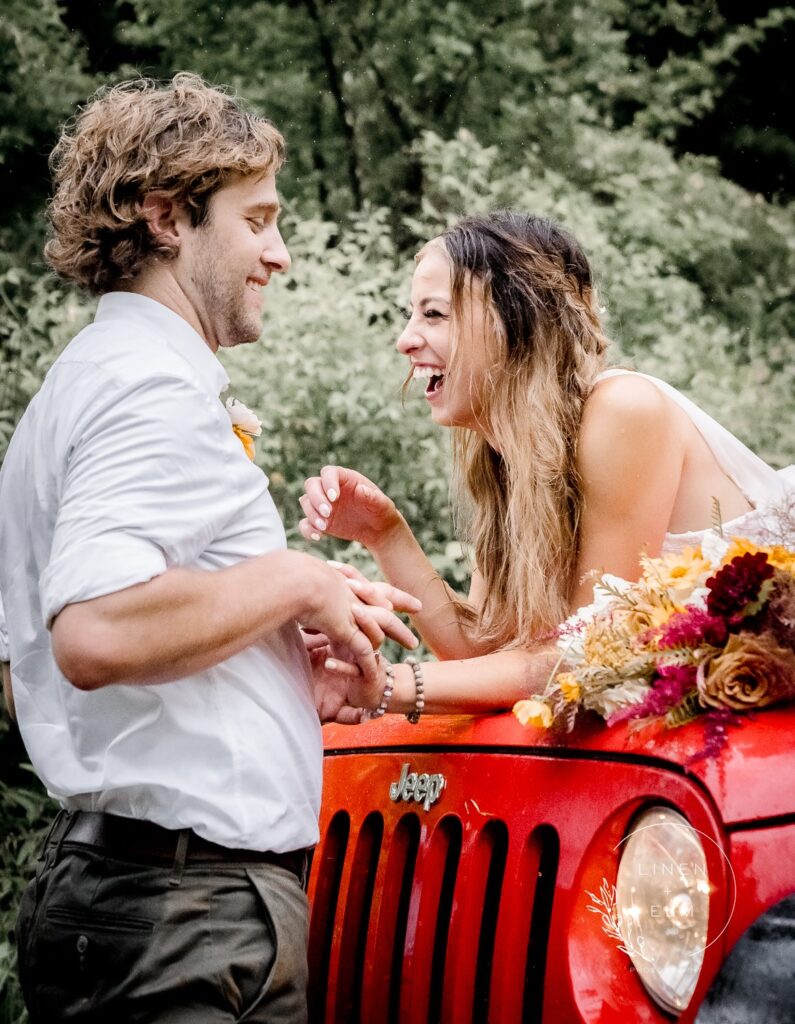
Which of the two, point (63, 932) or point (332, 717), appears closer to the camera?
point (63, 932)

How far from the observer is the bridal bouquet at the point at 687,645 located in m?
1.80

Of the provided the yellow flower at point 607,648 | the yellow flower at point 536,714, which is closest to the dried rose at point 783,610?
the yellow flower at point 607,648

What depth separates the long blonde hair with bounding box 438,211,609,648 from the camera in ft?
9.23

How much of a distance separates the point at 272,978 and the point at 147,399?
0.88m

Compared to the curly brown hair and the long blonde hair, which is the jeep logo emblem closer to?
the long blonde hair

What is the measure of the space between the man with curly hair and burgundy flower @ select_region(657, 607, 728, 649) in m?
0.51

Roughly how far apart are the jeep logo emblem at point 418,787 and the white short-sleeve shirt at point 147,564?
36 centimetres

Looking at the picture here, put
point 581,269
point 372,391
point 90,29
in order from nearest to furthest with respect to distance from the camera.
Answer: point 581,269, point 372,391, point 90,29

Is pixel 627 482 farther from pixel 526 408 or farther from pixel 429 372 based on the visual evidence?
pixel 429 372

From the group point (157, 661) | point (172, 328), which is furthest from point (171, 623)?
point (172, 328)

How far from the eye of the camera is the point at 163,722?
186 centimetres

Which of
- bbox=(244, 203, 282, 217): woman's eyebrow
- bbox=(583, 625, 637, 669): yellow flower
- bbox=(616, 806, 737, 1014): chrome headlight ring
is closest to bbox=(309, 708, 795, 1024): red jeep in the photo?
bbox=(616, 806, 737, 1014): chrome headlight ring

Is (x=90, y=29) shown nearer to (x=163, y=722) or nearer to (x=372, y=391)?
(x=372, y=391)

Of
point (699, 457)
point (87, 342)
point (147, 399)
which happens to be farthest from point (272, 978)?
point (699, 457)
